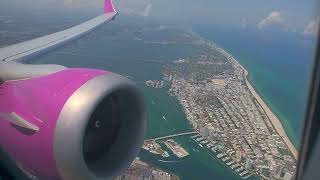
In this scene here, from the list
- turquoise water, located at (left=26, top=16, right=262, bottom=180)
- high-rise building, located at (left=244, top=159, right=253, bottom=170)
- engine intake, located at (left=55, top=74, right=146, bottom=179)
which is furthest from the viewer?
turquoise water, located at (left=26, top=16, right=262, bottom=180)

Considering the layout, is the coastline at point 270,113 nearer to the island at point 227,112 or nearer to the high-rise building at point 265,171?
the island at point 227,112

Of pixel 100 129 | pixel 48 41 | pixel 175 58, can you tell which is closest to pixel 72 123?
pixel 100 129

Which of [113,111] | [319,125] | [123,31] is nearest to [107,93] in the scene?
[113,111]

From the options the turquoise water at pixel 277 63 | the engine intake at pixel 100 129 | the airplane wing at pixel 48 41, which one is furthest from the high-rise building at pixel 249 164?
the airplane wing at pixel 48 41

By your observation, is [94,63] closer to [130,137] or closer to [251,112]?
[130,137]

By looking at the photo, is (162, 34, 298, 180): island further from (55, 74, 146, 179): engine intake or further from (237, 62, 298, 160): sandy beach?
(55, 74, 146, 179): engine intake

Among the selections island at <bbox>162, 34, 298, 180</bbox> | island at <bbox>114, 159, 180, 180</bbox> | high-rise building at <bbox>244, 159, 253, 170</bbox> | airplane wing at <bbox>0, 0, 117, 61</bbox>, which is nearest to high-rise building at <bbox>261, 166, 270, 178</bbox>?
island at <bbox>162, 34, 298, 180</bbox>
